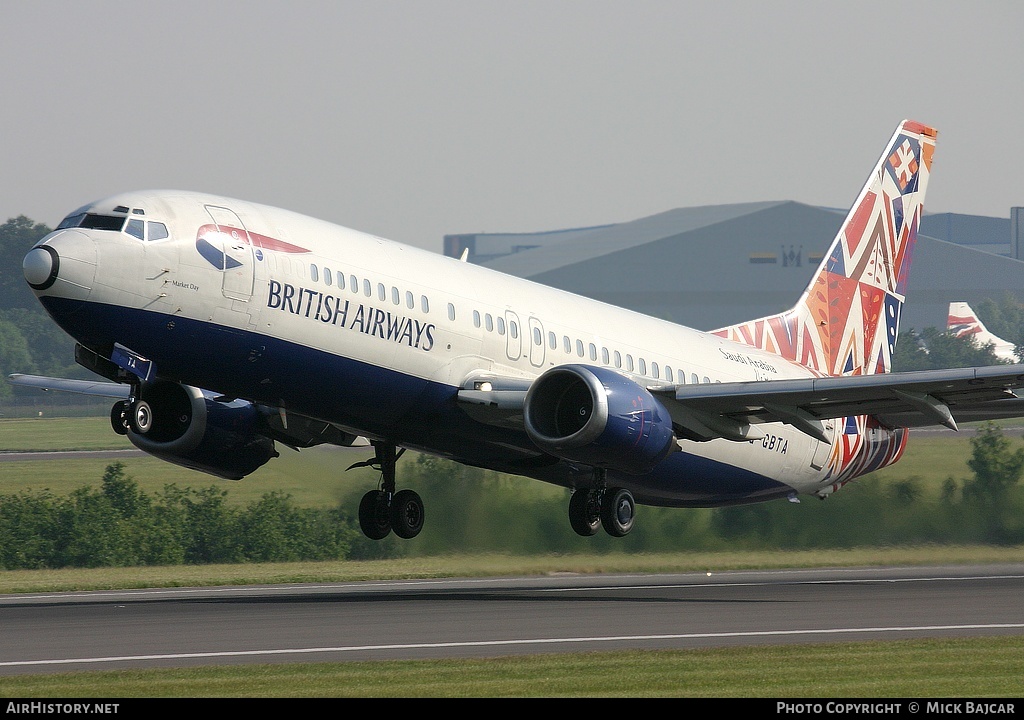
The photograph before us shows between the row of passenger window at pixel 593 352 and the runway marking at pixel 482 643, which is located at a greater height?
the row of passenger window at pixel 593 352

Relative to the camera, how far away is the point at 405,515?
33.5m

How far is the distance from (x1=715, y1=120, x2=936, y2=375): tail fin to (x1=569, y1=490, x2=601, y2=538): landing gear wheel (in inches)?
382

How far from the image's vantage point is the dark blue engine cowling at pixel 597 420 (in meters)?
27.6

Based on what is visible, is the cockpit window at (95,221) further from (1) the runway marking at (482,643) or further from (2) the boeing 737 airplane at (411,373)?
(1) the runway marking at (482,643)

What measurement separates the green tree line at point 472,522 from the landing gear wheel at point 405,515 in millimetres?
6096

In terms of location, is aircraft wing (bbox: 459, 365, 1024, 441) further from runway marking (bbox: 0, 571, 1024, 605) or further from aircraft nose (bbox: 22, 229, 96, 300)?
aircraft nose (bbox: 22, 229, 96, 300)

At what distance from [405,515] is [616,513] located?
542cm

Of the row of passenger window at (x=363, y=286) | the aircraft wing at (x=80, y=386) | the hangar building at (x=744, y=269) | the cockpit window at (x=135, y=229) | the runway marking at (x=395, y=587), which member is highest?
the hangar building at (x=744, y=269)

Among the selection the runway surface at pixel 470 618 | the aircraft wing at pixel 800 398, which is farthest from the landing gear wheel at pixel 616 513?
the aircraft wing at pixel 800 398

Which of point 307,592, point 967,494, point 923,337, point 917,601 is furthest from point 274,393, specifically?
point 923,337

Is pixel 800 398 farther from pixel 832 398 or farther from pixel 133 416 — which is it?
Answer: pixel 133 416

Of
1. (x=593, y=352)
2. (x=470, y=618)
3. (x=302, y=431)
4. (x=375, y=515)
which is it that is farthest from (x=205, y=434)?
(x=593, y=352)

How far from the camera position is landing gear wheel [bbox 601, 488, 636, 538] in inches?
1208

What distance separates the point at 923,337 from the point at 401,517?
9314cm
